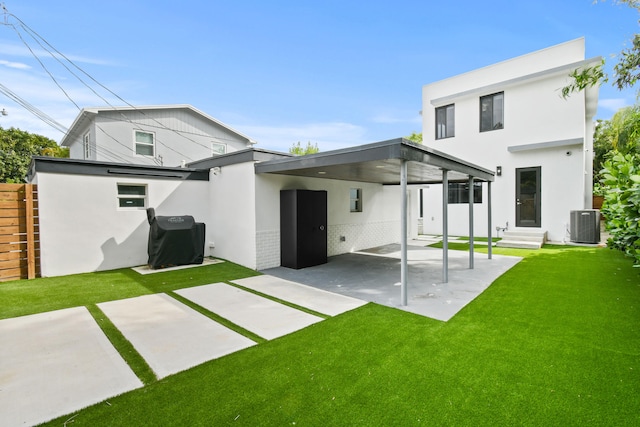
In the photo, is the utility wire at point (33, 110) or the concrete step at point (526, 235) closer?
the utility wire at point (33, 110)

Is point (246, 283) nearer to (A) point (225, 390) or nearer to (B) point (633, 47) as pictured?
(A) point (225, 390)

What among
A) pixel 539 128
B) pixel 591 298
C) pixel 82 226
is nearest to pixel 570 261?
pixel 591 298

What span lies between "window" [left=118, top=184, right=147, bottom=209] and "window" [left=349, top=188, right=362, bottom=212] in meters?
5.96

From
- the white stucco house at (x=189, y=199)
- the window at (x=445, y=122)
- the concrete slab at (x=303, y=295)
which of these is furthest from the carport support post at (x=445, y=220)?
the window at (x=445, y=122)

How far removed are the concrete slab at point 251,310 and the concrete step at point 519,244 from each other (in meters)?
9.07

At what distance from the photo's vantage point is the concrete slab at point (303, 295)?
4.59m

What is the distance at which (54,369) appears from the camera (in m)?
2.88

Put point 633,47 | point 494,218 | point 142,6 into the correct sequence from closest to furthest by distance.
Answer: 1. point 633,47
2. point 142,6
3. point 494,218

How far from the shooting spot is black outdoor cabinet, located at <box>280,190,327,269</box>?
7180 millimetres

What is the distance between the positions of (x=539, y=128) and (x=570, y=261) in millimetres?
6310

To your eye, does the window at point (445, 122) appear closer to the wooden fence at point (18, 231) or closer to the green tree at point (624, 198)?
the green tree at point (624, 198)

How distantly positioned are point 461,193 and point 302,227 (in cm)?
929

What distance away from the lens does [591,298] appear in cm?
486

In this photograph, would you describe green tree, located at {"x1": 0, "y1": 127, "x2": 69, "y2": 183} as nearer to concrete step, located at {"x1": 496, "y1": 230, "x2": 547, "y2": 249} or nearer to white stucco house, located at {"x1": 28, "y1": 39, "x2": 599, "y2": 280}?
white stucco house, located at {"x1": 28, "y1": 39, "x2": 599, "y2": 280}
